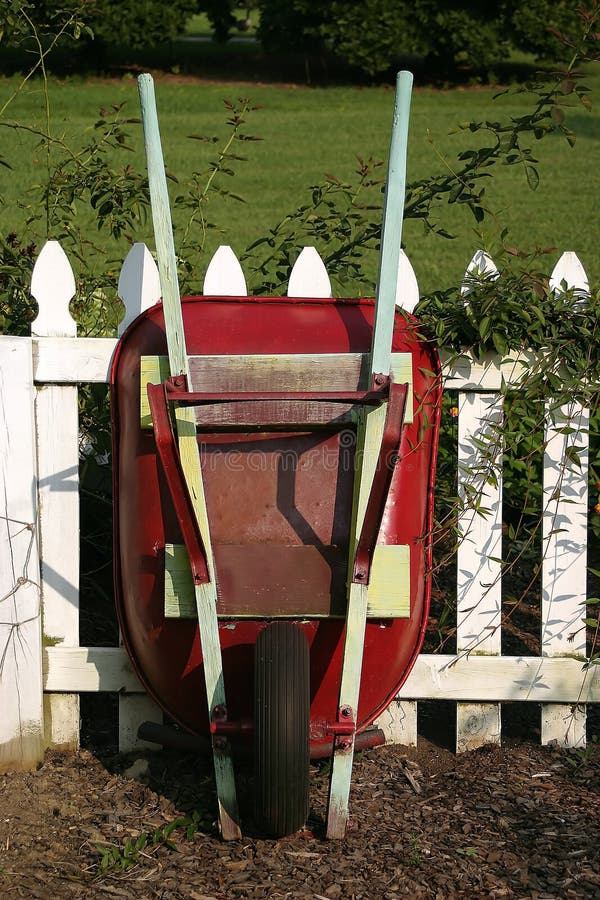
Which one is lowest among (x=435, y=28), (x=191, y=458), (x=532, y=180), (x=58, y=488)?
(x=58, y=488)

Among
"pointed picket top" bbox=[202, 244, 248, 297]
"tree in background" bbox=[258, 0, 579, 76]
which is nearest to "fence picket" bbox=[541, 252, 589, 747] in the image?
"pointed picket top" bbox=[202, 244, 248, 297]

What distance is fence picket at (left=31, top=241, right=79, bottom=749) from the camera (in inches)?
102

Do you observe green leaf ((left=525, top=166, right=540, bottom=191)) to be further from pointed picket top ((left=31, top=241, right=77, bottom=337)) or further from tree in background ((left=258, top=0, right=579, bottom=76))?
tree in background ((left=258, top=0, right=579, bottom=76))

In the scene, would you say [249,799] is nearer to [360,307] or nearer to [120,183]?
[360,307]

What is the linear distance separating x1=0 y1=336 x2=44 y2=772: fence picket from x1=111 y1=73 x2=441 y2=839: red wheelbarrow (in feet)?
0.89

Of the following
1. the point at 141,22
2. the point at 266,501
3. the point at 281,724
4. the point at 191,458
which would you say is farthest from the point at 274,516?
the point at 141,22

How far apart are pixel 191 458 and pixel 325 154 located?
13591 mm

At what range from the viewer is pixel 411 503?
242cm

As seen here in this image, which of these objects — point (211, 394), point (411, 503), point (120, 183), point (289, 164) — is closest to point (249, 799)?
point (411, 503)

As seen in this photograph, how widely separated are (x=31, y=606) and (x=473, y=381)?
1217 millimetres

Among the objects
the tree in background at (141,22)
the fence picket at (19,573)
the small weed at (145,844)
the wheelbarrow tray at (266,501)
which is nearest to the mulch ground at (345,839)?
the small weed at (145,844)

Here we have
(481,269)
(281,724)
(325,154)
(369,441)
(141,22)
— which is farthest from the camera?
(141,22)

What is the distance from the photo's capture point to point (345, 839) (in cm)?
227

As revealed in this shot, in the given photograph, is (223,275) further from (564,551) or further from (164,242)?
(564,551)
